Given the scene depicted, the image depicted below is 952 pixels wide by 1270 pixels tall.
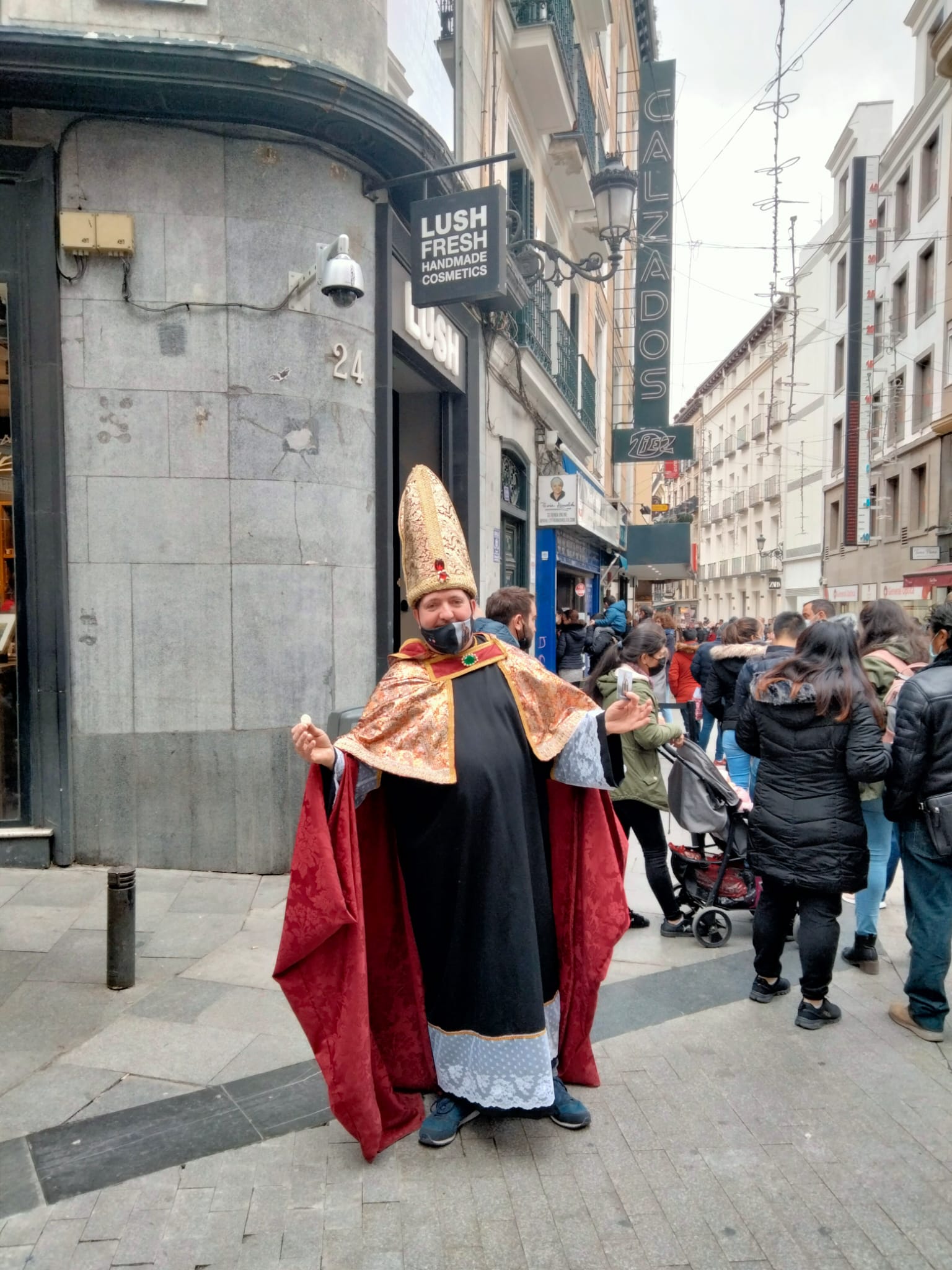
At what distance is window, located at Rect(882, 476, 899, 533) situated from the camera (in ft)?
94.7

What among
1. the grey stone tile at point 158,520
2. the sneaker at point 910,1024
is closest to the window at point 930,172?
the grey stone tile at point 158,520

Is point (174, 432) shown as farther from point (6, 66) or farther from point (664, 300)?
point (664, 300)

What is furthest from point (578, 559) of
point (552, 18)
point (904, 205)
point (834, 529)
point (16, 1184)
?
point (834, 529)

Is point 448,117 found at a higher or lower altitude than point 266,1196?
higher

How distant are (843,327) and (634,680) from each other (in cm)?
3334

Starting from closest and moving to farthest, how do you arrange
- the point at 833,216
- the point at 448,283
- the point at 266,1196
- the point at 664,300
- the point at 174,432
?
the point at 266,1196
the point at 174,432
the point at 448,283
the point at 664,300
the point at 833,216

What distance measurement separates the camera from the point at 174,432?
19.1 ft

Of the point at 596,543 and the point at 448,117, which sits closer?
the point at 448,117

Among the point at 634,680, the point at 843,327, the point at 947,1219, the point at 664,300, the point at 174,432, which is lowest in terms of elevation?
the point at 947,1219

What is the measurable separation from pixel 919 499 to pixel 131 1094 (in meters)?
28.8

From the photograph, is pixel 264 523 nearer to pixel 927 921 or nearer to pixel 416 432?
pixel 416 432

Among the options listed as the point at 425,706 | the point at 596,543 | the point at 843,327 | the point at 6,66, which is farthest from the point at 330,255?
the point at 843,327

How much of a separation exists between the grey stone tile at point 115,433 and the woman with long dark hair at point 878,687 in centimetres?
462

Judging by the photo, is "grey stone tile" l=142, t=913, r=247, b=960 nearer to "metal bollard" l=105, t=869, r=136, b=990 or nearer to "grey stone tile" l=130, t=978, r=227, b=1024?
"grey stone tile" l=130, t=978, r=227, b=1024
